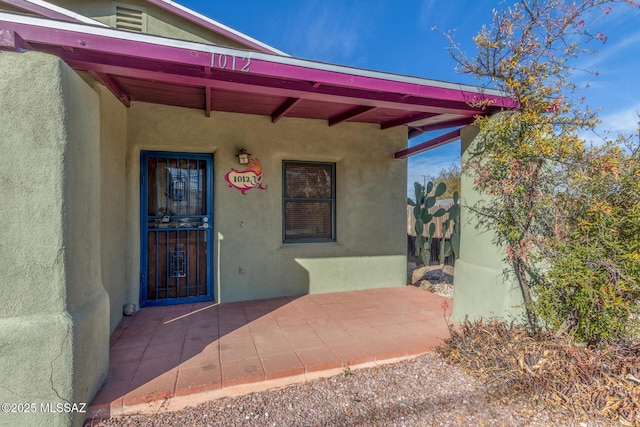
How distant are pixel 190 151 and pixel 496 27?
402 centimetres

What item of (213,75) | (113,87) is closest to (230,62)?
(213,75)

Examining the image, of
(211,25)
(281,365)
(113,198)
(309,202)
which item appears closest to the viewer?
(281,365)

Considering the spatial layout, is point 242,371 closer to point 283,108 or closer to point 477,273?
point 477,273

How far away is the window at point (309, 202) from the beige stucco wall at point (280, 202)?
5.9 inches

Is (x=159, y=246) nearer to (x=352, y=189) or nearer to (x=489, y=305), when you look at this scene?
(x=352, y=189)

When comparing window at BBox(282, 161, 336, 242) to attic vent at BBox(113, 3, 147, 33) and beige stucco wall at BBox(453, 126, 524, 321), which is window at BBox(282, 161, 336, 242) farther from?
attic vent at BBox(113, 3, 147, 33)

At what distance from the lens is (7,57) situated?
1.97 m

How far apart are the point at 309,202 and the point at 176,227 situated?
211cm

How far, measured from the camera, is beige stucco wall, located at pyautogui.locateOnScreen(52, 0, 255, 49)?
5188mm

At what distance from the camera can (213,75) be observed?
2779 mm

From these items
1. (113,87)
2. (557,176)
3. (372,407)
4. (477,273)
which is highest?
(113,87)

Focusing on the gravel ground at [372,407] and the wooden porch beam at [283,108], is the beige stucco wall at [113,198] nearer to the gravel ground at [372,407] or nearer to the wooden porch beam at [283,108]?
the gravel ground at [372,407]

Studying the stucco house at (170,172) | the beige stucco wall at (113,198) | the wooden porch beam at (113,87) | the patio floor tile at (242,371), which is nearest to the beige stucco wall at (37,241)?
the stucco house at (170,172)

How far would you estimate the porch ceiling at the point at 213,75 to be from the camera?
2227mm
